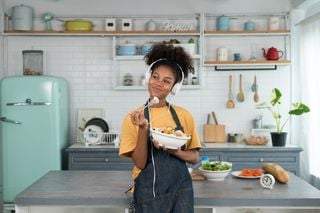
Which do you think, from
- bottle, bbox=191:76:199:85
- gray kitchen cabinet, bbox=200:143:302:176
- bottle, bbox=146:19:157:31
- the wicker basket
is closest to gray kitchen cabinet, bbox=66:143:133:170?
gray kitchen cabinet, bbox=200:143:302:176

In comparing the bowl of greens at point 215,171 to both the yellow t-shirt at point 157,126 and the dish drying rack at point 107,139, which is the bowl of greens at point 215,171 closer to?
the yellow t-shirt at point 157,126

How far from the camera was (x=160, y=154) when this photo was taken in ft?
6.88

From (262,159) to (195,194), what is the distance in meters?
2.42

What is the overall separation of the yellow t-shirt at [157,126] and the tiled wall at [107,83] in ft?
9.74

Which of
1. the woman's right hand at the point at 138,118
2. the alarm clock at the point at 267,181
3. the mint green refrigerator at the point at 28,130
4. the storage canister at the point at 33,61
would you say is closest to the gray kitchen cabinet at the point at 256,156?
the mint green refrigerator at the point at 28,130

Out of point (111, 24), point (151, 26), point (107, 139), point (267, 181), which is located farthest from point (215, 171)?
point (111, 24)

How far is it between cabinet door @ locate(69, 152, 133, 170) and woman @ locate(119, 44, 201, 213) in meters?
2.41

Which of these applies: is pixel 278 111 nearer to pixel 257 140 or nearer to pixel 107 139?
pixel 257 140

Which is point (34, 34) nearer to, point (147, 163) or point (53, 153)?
point (53, 153)

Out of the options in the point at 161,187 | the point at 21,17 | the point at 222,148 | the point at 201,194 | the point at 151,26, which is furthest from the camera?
the point at 151,26

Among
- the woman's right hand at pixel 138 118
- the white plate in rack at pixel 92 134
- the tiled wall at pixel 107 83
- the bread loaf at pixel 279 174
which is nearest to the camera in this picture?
the woman's right hand at pixel 138 118

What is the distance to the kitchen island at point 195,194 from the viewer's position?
2.17 metres

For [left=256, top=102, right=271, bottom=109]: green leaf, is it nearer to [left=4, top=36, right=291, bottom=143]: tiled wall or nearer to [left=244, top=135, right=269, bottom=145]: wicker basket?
[left=4, top=36, right=291, bottom=143]: tiled wall

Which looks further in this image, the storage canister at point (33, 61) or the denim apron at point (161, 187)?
the storage canister at point (33, 61)
